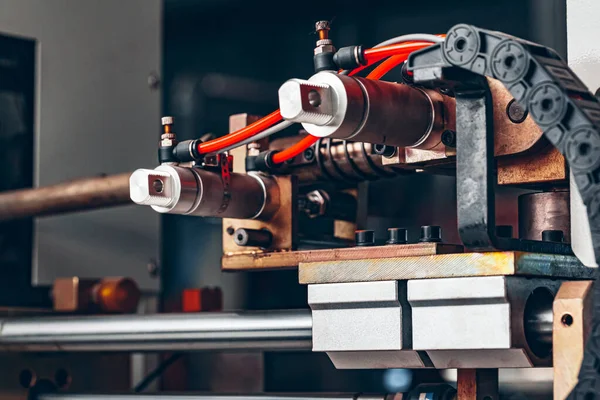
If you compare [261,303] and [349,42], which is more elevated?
[349,42]

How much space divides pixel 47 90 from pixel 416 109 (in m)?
0.89

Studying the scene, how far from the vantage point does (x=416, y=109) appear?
3.07 ft

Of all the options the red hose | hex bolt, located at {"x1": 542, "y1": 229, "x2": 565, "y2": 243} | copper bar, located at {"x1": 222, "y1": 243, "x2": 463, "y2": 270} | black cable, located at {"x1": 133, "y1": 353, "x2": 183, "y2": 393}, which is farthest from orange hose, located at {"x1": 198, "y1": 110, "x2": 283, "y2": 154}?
black cable, located at {"x1": 133, "y1": 353, "x2": 183, "y2": 393}

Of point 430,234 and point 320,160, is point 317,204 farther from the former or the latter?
point 430,234

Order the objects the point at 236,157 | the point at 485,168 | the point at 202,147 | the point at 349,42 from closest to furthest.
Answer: the point at 485,168 < the point at 202,147 < the point at 236,157 < the point at 349,42

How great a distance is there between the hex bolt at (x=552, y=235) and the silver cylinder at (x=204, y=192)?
33 cm

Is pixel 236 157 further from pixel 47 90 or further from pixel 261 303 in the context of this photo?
pixel 47 90

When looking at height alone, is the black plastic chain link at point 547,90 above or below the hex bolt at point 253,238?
above

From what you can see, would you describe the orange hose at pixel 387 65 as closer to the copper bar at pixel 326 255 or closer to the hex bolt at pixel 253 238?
the copper bar at pixel 326 255

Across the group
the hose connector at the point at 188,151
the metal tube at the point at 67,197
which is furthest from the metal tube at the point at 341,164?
the metal tube at the point at 67,197

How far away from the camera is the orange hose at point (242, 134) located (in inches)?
37.2

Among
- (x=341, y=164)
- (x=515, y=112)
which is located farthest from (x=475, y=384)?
→ (x=341, y=164)

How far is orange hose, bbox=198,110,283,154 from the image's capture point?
0.95m

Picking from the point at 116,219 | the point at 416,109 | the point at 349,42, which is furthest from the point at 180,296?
the point at 416,109
